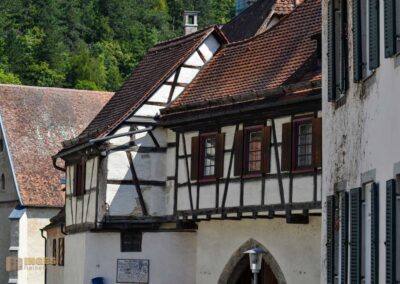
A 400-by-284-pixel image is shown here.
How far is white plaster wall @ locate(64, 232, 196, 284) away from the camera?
35.6 m

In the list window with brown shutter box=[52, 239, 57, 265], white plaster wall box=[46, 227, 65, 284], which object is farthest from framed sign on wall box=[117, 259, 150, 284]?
window with brown shutter box=[52, 239, 57, 265]

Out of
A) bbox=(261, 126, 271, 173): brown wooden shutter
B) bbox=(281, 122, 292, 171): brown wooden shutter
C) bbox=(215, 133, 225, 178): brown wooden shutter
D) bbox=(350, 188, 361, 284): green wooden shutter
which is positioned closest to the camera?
bbox=(350, 188, 361, 284): green wooden shutter

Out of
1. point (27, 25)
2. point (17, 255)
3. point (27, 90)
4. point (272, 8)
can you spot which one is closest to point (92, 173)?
point (272, 8)

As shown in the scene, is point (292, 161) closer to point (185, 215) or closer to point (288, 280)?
point (288, 280)

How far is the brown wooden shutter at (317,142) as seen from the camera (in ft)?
95.0

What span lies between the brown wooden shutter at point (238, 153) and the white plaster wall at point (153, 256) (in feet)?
13.0

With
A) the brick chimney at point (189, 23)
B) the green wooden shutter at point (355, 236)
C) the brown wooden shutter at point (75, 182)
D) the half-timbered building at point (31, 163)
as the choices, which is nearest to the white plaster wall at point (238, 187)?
the brown wooden shutter at point (75, 182)

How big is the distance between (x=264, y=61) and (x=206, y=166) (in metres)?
2.90

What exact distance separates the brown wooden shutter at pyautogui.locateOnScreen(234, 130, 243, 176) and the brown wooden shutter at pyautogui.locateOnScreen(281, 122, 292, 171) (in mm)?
1814

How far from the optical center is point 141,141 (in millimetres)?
36000

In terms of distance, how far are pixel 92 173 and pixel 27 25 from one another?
84.5m

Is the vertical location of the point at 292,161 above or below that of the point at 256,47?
below

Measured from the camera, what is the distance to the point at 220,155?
33.0 metres

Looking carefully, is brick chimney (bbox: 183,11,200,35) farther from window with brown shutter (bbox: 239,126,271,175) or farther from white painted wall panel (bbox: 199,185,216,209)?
window with brown shutter (bbox: 239,126,271,175)
